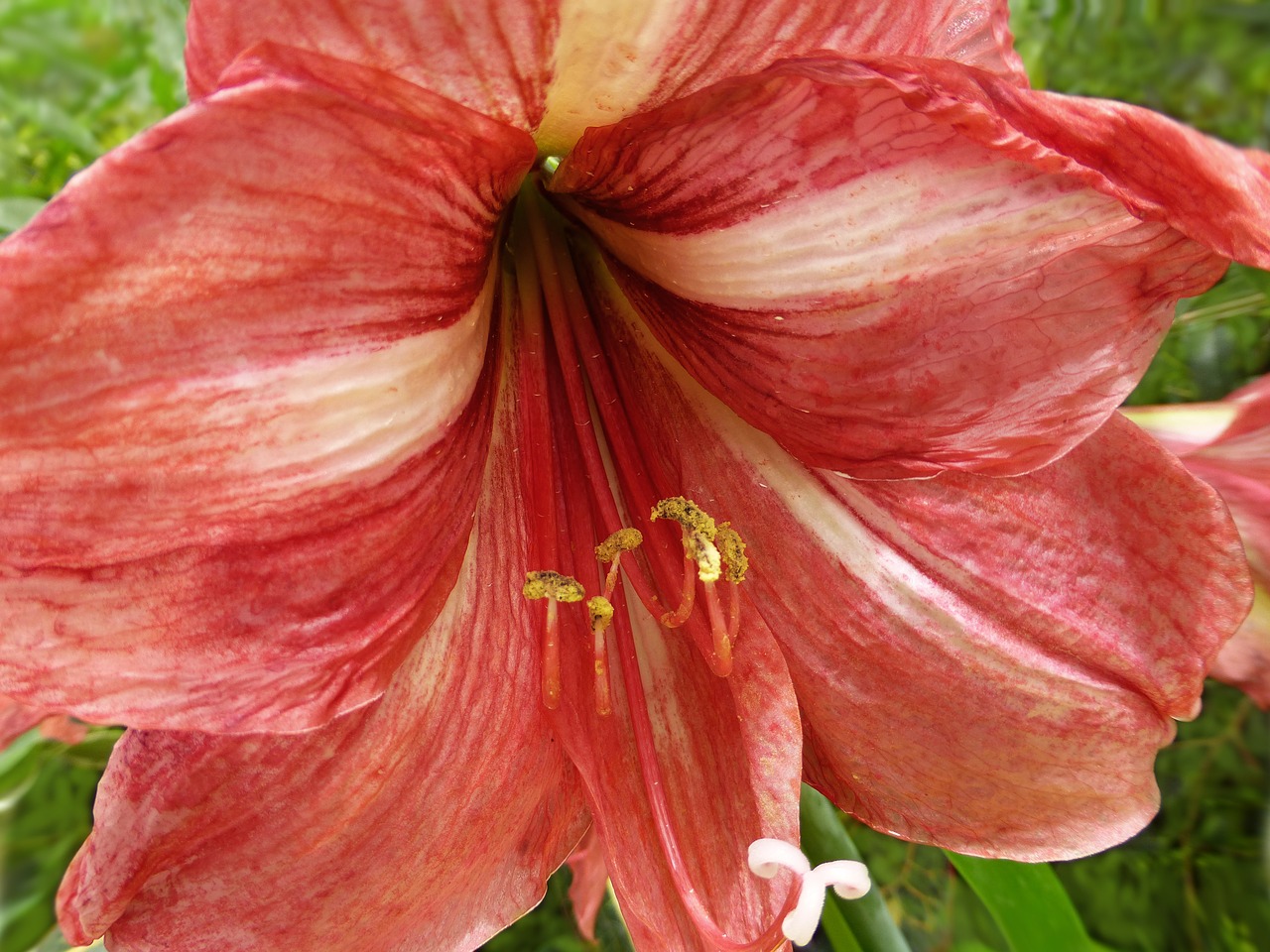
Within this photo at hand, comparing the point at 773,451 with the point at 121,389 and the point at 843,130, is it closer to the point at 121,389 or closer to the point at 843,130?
the point at 843,130

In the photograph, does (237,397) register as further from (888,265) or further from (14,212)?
(14,212)

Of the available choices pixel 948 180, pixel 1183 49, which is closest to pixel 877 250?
pixel 948 180

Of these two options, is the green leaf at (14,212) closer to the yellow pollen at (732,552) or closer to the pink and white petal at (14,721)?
the pink and white petal at (14,721)

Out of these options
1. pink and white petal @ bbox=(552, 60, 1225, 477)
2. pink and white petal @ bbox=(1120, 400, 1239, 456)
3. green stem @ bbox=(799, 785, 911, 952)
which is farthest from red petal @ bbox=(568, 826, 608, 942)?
pink and white petal @ bbox=(1120, 400, 1239, 456)

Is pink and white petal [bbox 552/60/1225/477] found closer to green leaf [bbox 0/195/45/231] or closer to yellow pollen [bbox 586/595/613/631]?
yellow pollen [bbox 586/595/613/631]

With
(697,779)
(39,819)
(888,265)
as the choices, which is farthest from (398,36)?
(39,819)
